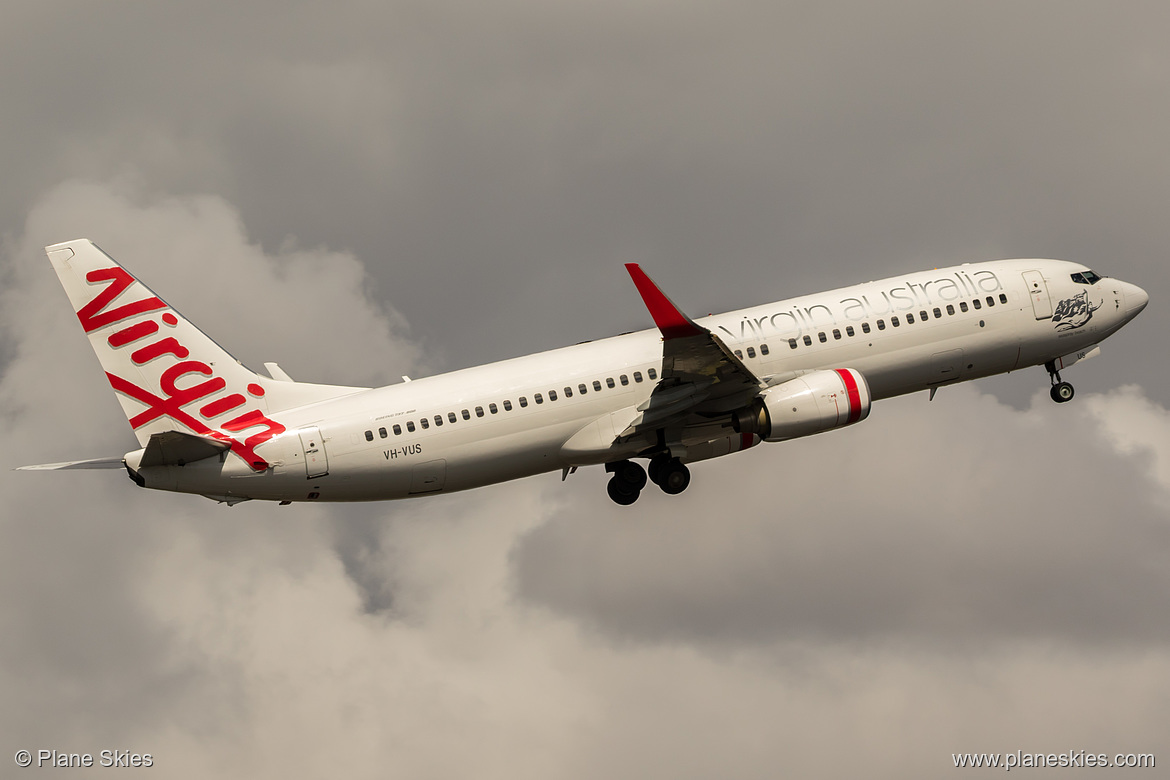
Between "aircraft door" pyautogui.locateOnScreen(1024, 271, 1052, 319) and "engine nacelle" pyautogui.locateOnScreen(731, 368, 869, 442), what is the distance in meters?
10.0

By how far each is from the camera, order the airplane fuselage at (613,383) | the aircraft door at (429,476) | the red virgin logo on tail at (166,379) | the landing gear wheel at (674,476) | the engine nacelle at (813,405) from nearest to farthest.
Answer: the red virgin logo on tail at (166,379) → the airplane fuselage at (613,383) → the aircraft door at (429,476) → the engine nacelle at (813,405) → the landing gear wheel at (674,476)

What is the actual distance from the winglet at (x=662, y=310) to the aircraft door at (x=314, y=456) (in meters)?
12.2

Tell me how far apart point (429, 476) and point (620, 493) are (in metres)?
9.57

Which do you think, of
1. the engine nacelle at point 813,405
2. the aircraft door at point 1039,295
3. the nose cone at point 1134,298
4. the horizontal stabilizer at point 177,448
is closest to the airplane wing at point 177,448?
the horizontal stabilizer at point 177,448

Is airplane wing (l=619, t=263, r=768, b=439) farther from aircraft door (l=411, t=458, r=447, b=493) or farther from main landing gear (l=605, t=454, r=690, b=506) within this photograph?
aircraft door (l=411, t=458, r=447, b=493)

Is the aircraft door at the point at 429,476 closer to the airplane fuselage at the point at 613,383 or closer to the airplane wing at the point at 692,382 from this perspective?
the airplane fuselage at the point at 613,383

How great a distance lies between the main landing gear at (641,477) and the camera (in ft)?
175

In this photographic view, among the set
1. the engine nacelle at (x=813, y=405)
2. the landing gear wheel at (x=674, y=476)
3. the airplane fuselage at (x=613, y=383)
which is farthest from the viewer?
the landing gear wheel at (x=674, y=476)

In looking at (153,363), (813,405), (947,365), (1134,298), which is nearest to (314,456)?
(153,363)

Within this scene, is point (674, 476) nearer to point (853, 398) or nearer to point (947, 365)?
point (853, 398)

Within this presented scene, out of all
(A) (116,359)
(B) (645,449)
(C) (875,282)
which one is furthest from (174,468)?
(C) (875,282)

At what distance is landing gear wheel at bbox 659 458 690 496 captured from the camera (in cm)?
5341

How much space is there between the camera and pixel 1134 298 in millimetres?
58906

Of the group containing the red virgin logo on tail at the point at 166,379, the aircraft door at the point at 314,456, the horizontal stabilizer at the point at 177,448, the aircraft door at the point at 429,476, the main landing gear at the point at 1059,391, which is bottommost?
the main landing gear at the point at 1059,391
